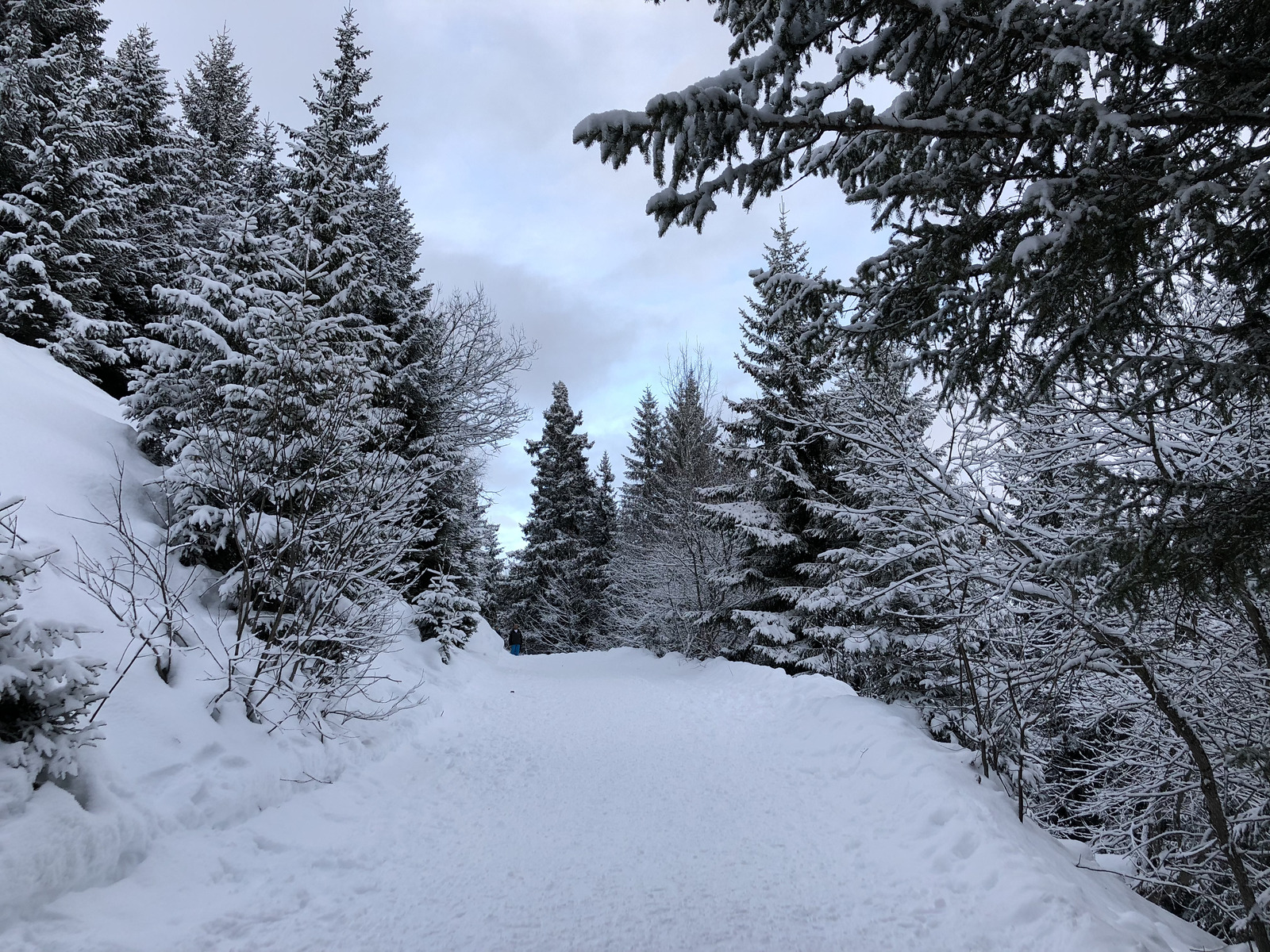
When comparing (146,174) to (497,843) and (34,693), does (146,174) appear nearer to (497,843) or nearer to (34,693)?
(34,693)

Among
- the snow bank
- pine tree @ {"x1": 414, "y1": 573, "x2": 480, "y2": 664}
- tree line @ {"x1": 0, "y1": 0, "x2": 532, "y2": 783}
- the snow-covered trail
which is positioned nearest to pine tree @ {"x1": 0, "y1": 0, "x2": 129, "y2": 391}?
tree line @ {"x1": 0, "y1": 0, "x2": 532, "y2": 783}

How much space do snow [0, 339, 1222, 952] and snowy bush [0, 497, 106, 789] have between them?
0.20 meters

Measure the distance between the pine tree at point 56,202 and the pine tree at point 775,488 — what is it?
13.8 metres

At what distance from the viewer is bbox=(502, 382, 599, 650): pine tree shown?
25.2 meters

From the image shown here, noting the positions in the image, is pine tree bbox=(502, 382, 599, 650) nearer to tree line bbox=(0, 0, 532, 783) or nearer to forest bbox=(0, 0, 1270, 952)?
tree line bbox=(0, 0, 532, 783)

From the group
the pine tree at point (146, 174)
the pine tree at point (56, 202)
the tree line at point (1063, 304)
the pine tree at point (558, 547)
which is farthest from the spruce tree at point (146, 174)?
the tree line at point (1063, 304)

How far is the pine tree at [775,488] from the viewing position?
1191 cm

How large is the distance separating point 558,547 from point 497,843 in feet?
69.8

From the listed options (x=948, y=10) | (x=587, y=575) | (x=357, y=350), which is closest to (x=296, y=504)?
(x=357, y=350)

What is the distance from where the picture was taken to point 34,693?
3.09 m

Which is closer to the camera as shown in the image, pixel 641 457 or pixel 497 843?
pixel 497 843

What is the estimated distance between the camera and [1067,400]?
486 centimetres

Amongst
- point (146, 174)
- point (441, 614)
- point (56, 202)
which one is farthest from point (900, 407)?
point (146, 174)

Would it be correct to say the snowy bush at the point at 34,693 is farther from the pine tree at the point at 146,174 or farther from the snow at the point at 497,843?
the pine tree at the point at 146,174
